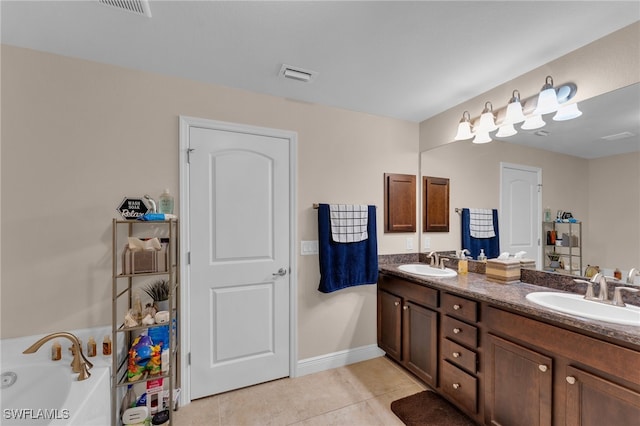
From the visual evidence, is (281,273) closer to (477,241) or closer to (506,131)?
(477,241)

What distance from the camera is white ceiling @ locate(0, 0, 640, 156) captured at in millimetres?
1312

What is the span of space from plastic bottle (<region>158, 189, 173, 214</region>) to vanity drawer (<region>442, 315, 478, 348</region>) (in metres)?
2.07

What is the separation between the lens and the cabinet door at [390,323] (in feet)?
7.80

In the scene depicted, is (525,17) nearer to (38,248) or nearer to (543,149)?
(543,149)

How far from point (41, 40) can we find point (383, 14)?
6.34 ft

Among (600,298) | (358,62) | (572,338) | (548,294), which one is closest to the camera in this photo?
(572,338)

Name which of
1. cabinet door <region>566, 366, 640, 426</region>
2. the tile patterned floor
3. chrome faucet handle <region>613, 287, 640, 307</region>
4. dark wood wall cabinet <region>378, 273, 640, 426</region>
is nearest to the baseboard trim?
the tile patterned floor

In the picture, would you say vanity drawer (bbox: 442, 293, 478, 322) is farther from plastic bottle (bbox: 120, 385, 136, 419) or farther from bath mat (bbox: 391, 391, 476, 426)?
plastic bottle (bbox: 120, 385, 136, 419)

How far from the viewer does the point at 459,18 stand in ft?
4.48

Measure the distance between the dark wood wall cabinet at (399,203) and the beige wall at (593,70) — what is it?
0.97 m

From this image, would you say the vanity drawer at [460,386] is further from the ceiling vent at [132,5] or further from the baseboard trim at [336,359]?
the ceiling vent at [132,5]

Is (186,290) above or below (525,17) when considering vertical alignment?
below

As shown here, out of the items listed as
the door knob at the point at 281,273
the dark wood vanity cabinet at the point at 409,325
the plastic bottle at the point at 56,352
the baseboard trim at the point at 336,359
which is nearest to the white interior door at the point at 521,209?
the dark wood vanity cabinet at the point at 409,325

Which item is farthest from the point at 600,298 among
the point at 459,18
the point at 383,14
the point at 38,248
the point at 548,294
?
the point at 38,248
